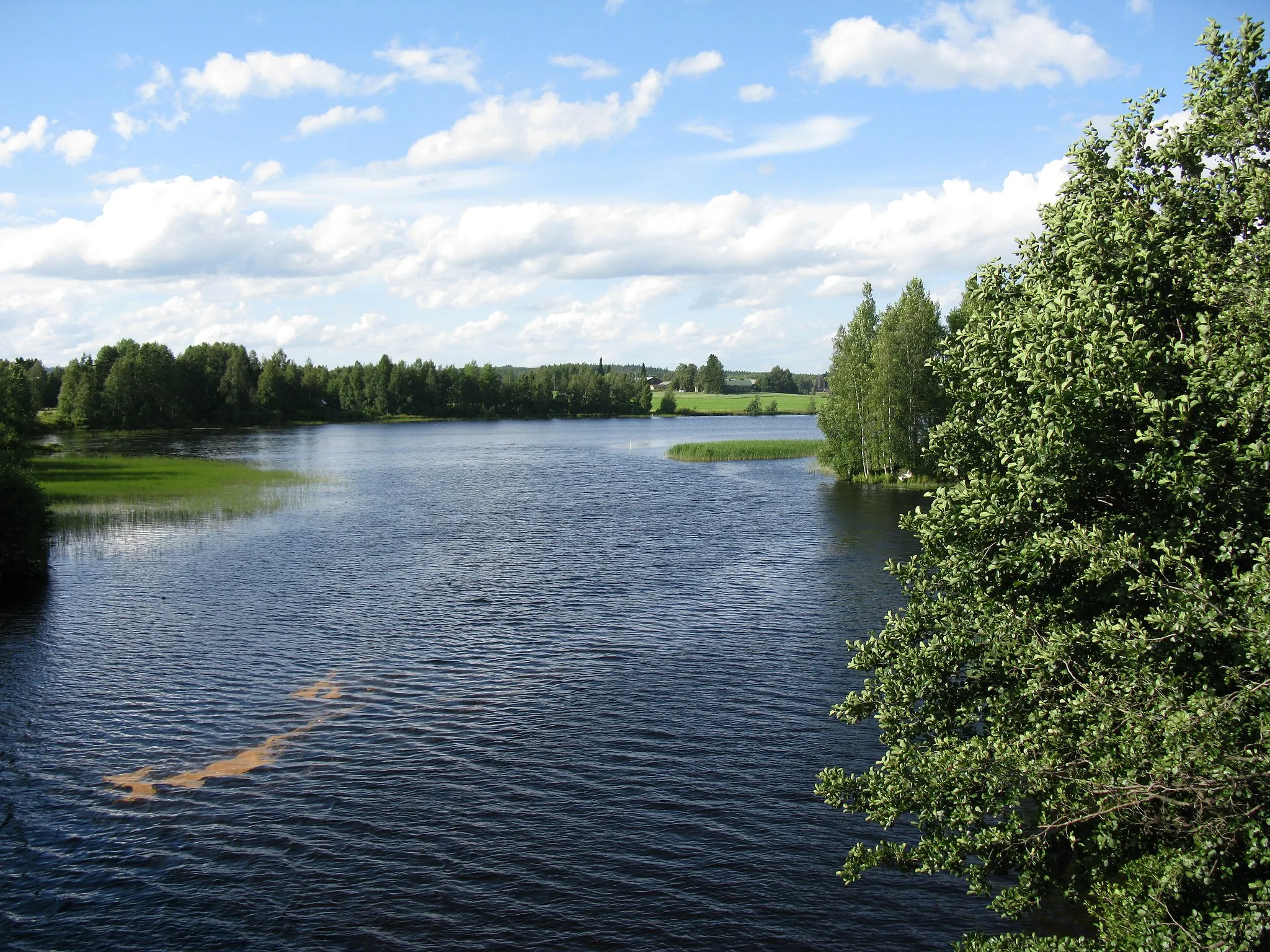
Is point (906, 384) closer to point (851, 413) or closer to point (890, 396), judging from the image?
point (890, 396)

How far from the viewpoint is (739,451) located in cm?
11781

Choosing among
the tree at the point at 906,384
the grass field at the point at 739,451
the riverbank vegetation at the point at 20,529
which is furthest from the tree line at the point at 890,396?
the riverbank vegetation at the point at 20,529

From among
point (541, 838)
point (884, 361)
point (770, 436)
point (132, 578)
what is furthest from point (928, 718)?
point (770, 436)

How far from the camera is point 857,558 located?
51625 millimetres

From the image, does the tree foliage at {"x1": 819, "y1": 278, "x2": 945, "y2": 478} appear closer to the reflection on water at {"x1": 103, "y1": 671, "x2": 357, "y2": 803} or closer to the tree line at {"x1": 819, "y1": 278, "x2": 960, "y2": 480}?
the tree line at {"x1": 819, "y1": 278, "x2": 960, "y2": 480}

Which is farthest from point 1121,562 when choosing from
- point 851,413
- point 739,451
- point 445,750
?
point 739,451

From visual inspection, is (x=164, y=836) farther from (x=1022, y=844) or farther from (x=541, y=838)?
(x=1022, y=844)

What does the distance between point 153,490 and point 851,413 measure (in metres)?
61.6

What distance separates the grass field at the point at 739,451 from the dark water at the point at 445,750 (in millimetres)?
58829

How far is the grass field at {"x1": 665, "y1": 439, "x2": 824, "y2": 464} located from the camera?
116 metres

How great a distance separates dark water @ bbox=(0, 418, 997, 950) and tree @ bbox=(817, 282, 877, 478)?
110 ft

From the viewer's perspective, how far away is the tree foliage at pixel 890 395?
83.6m

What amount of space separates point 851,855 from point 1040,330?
9449 millimetres

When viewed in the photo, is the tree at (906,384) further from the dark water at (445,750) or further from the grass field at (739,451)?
the dark water at (445,750)
